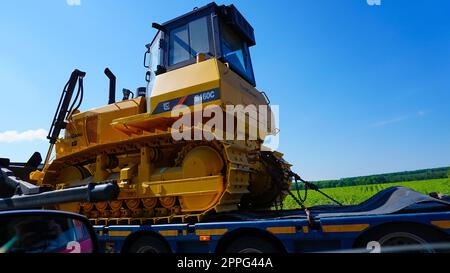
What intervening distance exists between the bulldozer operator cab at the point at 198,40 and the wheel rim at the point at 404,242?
4008 millimetres

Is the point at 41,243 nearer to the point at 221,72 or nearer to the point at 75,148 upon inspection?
the point at 221,72

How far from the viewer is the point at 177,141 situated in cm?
603

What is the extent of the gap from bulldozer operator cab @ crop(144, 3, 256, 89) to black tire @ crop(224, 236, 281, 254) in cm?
331

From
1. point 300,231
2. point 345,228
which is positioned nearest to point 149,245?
point 300,231

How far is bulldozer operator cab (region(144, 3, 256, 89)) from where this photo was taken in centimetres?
625

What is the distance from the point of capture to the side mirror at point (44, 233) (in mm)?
2346

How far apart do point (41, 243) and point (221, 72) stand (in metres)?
3.90

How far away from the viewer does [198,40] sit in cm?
640

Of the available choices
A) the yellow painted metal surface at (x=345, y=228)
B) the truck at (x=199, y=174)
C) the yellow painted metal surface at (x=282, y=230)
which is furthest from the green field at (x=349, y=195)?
the yellow painted metal surface at (x=345, y=228)

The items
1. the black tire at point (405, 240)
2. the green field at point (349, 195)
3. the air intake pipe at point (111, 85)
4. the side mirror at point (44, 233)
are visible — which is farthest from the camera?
the green field at point (349, 195)

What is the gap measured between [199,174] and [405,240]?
320 centimetres

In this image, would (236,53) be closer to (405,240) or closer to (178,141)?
(178,141)

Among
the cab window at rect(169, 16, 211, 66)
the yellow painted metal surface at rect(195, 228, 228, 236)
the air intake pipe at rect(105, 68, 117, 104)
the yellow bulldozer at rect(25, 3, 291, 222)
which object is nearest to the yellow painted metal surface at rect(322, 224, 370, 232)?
the yellow painted metal surface at rect(195, 228, 228, 236)

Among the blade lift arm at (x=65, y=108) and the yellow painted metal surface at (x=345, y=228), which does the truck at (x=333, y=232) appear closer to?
the yellow painted metal surface at (x=345, y=228)
